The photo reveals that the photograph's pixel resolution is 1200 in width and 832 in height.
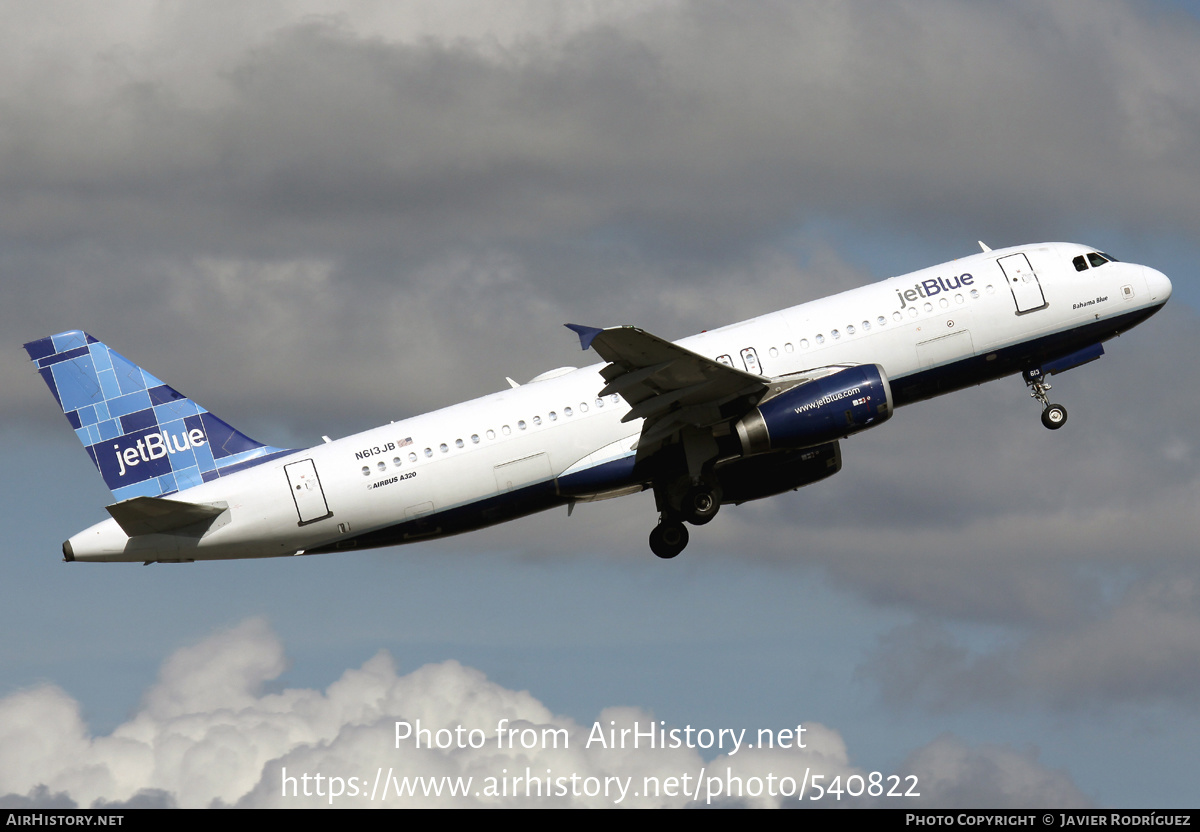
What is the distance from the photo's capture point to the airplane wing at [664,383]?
42469mm

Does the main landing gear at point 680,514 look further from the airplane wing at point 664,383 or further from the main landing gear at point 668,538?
the airplane wing at point 664,383

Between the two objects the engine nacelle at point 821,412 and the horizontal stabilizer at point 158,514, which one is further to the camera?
the engine nacelle at point 821,412

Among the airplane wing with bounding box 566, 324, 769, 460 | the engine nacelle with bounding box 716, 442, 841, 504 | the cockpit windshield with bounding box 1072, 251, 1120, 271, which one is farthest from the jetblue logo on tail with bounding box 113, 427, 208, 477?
the cockpit windshield with bounding box 1072, 251, 1120, 271

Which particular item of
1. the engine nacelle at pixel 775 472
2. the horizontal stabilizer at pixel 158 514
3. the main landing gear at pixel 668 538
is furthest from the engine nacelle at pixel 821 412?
the horizontal stabilizer at pixel 158 514

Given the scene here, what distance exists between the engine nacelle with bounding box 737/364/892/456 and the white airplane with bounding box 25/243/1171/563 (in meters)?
0.06

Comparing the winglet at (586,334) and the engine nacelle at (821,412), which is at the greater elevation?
the winglet at (586,334)

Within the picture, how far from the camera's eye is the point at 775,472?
50.7m

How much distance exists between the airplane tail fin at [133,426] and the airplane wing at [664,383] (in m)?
12.2

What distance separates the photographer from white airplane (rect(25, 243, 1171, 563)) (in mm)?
45062

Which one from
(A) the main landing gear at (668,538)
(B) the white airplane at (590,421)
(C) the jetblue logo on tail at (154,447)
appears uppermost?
(C) the jetblue logo on tail at (154,447)

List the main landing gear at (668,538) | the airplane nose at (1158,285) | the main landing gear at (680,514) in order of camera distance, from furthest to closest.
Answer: the main landing gear at (668,538)
the airplane nose at (1158,285)
the main landing gear at (680,514)

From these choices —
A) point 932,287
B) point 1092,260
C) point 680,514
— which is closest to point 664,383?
point 680,514

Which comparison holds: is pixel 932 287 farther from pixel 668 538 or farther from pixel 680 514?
pixel 668 538

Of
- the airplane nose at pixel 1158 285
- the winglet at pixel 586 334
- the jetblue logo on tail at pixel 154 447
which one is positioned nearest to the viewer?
the winglet at pixel 586 334
